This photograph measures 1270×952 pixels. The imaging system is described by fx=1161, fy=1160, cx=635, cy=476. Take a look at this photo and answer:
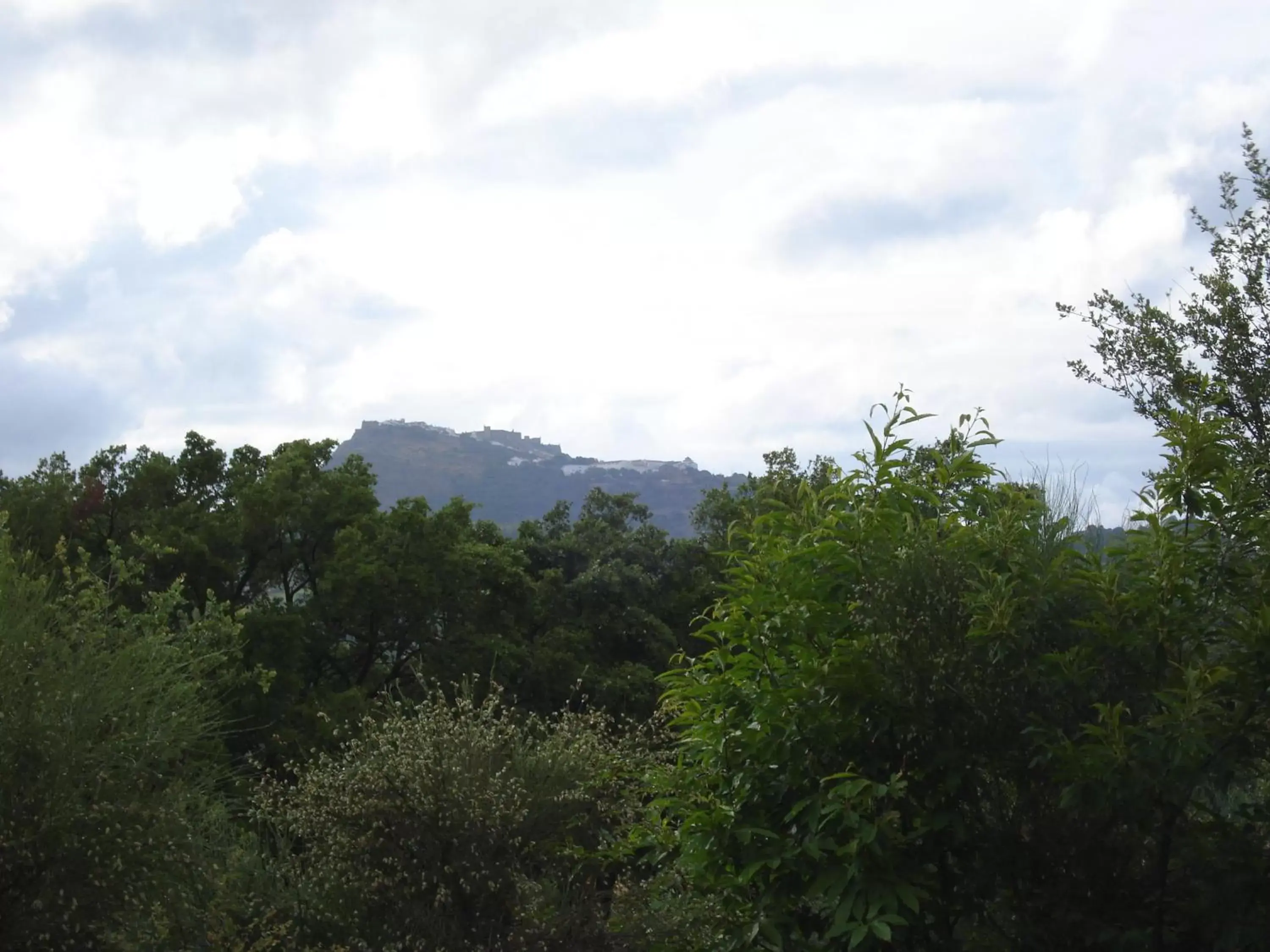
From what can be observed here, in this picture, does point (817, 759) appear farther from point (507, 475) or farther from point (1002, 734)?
point (507, 475)

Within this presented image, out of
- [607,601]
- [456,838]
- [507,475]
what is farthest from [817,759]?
[507,475]

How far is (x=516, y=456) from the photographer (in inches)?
7638

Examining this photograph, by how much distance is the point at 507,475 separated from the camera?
181m

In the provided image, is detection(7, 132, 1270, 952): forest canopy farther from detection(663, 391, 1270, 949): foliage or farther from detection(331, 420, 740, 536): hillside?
detection(331, 420, 740, 536): hillside

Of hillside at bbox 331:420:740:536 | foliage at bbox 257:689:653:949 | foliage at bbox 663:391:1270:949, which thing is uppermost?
hillside at bbox 331:420:740:536

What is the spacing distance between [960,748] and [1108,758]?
1.80 ft

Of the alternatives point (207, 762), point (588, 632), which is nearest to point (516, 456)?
point (588, 632)

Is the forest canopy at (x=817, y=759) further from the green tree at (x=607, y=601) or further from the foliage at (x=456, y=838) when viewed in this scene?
the green tree at (x=607, y=601)

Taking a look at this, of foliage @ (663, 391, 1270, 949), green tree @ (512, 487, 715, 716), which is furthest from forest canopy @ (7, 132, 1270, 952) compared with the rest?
green tree @ (512, 487, 715, 716)

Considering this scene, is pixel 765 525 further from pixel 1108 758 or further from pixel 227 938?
pixel 227 938

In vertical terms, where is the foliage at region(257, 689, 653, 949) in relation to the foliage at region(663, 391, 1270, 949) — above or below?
below

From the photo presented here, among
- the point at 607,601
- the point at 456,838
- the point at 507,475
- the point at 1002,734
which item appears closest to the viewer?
the point at 1002,734

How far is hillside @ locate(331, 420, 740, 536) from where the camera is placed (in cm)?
16200

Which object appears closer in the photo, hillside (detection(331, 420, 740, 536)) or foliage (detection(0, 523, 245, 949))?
foliage (detection(0, 523, 245, 949))
